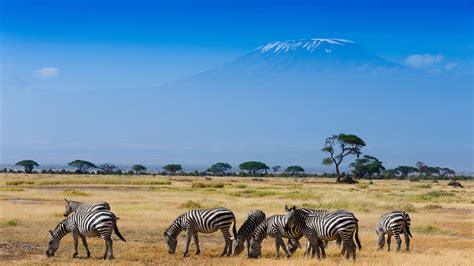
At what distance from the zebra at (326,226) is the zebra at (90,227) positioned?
15.9 ft

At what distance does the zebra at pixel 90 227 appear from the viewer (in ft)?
56.9

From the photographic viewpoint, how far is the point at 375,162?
136625mm

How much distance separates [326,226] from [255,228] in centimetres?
262

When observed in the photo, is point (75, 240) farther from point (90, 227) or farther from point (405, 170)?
point (405, 170)

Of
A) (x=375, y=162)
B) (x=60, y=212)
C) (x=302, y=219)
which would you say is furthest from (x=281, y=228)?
(x=375, y=162)

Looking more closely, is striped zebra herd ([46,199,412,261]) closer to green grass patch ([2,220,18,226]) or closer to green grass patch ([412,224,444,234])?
green grass patch ([2,220,18,226])

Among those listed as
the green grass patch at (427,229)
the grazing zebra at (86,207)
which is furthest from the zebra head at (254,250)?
the green grass patch at (427,229)

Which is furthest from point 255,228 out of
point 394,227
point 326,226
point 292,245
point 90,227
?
point 90,227

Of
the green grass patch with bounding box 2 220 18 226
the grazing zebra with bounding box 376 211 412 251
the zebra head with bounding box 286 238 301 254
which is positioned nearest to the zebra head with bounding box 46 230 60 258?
the zebra head with bounding box 286 238 301 254

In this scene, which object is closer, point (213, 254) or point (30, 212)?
point (213, 254)

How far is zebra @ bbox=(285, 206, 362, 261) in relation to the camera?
670 inches

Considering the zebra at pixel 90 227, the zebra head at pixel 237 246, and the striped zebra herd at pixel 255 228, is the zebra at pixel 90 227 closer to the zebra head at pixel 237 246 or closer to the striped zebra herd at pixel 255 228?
the striped zebra herd at pixel 255 228

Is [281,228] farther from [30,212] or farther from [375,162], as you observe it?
[375,162]

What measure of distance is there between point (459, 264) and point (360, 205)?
19704mm
